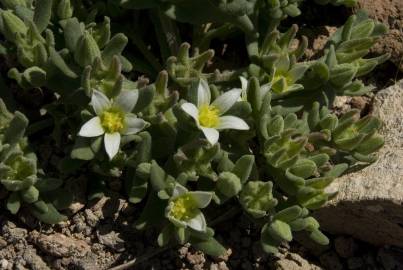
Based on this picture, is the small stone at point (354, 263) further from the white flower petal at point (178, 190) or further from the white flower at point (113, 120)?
the white flower at point (113, 120)

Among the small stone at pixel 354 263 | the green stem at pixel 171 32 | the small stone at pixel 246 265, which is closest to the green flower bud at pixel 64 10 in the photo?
the green stem at pixel 171 32

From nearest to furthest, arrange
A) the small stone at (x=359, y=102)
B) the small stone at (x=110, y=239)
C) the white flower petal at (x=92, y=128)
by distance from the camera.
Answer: the white flower petal at (x=92, y=128) → the small stone at (x=110, y=239) → the small stone at (x=359, y=102)

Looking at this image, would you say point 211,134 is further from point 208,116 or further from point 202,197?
point 202,197

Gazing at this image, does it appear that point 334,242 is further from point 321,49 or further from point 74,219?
point 74,219

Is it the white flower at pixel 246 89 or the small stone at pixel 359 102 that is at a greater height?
the white flower at pixel 246 89

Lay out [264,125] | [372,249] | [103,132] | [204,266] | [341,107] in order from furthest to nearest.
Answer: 1. [341,107]
2. [372,249]
3. [204,266]
4. [264,125]
5. [103,132]

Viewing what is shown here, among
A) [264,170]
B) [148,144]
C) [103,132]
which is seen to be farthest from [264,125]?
[103,132]

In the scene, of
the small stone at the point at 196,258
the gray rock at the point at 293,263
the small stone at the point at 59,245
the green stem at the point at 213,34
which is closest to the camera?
the small stone at the point at 59,245
